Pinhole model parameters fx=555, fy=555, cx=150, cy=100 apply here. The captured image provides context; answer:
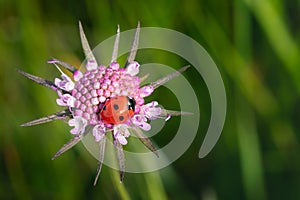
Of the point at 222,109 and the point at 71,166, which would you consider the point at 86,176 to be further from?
the point at 222,109

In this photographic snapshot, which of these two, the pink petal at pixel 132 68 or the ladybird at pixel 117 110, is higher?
the pink petal at pixel 132 68

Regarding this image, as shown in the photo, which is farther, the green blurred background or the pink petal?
the green blurred background

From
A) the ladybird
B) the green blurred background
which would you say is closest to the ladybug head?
the ladybird

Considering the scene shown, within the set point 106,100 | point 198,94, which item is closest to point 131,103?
point 106,100

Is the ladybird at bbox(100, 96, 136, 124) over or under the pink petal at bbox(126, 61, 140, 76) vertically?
under

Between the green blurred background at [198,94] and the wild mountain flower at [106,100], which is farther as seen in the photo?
the green blurred background at [198,94]

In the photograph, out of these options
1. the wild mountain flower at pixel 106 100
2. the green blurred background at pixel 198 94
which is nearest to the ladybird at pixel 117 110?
the wild mountain flower at pixel 106 100

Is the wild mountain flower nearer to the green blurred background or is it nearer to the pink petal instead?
the pink petal

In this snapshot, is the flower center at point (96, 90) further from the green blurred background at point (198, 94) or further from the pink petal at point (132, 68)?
the green blurred background at point (198, 94)
